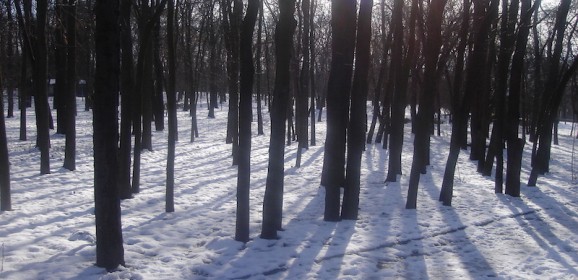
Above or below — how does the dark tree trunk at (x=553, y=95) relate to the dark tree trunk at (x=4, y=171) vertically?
above

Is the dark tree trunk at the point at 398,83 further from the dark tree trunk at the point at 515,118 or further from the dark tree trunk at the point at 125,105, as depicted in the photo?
the dark tree trunk at the point at 125,105

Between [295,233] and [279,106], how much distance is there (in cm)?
212

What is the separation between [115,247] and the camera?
5812 millimetres

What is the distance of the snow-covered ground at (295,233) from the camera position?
20.7 ft

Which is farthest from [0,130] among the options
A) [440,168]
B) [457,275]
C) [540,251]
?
[440,168]

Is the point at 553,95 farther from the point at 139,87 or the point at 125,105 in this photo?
the point at 125,105

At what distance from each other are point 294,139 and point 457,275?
1852cm

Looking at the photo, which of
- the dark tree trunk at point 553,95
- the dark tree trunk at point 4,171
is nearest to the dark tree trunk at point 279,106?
the dark tree trunk at point 4,171


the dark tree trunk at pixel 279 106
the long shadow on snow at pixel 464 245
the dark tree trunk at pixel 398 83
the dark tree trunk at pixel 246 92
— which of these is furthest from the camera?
the dark tree trunk at pixel 398 83

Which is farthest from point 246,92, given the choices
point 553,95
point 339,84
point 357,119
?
point 553,95

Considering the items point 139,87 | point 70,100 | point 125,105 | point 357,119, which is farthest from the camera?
point 70,100

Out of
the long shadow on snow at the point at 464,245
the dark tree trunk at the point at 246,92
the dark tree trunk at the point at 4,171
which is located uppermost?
the dark tree trunk at the point at 246,92

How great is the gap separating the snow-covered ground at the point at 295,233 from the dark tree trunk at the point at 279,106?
1.98ft

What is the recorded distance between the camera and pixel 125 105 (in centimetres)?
966
